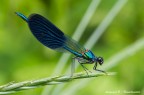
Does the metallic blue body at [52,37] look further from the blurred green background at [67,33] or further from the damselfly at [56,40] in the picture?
the blurred green background at [67,33]

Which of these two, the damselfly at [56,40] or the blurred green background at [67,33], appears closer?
the damselfly at [56,40]

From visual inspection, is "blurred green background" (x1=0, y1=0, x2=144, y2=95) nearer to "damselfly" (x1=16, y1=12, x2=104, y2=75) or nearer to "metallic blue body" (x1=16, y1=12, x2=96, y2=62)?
"damselfly" (x1=16, y1=12, x2=104, y2=75)

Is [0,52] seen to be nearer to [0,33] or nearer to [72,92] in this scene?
Answer: [0,33]

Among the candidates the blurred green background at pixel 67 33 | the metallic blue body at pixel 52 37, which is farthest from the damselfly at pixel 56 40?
the blurred green background at pixel 67 33

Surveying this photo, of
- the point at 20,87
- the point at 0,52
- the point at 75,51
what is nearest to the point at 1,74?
the point at 0,52

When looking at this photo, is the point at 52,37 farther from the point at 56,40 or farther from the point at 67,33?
the point at 67,33

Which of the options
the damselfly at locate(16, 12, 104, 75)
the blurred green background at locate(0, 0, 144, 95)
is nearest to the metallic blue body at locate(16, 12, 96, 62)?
the damselfly at locate(16, 12, 104, 75)

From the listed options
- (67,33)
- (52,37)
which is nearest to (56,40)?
(52,37)
